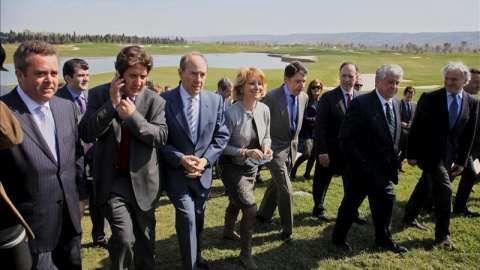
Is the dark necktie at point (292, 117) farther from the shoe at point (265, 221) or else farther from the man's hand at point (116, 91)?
the man's hand at point (116, 91)

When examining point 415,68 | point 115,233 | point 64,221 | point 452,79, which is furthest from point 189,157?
point 415,68

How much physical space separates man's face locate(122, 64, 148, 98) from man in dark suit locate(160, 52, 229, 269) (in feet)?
1.59

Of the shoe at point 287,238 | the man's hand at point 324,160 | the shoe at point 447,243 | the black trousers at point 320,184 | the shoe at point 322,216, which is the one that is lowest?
the shoe at point 322,216

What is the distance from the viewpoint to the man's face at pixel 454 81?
177 inches

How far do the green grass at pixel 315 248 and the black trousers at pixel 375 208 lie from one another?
184 mm

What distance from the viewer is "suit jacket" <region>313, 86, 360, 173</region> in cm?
528

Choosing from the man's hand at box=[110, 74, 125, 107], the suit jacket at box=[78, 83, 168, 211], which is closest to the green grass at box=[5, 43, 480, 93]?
the suit jacket at box=[78, 83, 168, 211]

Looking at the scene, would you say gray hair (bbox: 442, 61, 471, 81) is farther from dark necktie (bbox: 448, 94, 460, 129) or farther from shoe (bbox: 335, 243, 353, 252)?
shoe (bbox: 335, 243, 353, 252)

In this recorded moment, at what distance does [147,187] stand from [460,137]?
4247 mm

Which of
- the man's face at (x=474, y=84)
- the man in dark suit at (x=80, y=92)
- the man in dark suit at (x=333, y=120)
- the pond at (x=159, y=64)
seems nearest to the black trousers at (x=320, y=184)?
the man in dark suit at (x=333, y=120)

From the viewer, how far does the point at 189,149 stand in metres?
3.70

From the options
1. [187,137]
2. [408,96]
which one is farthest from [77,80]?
[408,96]

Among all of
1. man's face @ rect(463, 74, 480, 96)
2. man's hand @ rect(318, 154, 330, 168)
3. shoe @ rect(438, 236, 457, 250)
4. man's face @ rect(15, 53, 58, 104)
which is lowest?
shoe @ rect(438, 236, 457, 250)

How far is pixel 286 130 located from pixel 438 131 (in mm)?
1999
